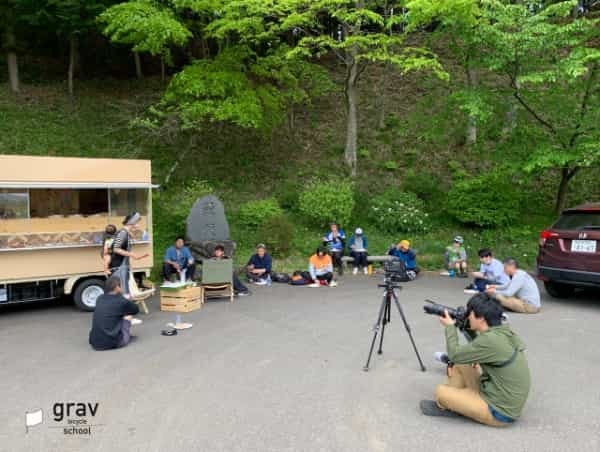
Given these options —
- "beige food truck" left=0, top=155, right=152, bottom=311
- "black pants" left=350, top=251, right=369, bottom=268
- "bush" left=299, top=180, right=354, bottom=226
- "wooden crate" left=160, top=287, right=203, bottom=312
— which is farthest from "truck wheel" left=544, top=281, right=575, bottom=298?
"beige food truck" left=0, top=155, right=152, bottom=311

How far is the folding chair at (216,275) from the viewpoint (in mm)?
9234

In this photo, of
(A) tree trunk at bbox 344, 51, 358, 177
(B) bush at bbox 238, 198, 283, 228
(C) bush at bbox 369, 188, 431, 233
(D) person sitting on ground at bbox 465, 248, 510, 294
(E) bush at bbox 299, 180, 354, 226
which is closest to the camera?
(D) person sitting on ground at bbox 465, 248, 510, 294

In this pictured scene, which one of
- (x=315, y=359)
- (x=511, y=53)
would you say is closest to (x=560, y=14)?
(x=511, y=53)

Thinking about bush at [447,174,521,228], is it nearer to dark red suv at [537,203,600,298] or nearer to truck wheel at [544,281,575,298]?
truck wheel at [544,281,575,298]

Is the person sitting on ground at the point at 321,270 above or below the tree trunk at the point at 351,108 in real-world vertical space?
below

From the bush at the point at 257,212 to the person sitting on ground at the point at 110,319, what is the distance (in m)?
7.90

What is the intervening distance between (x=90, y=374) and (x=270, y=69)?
13625 mm

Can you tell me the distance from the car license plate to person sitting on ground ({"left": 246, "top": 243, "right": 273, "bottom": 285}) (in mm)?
6082

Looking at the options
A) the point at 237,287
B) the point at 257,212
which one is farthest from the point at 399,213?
the point at 237,287

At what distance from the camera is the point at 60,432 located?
403 centimetres

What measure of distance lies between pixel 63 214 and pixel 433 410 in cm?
718

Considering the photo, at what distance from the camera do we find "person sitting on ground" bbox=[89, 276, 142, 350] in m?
6.16

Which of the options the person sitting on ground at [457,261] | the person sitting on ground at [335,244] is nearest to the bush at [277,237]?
the person sitting on ground at [335,244]

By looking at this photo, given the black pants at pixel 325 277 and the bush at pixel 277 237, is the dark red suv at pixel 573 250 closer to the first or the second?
the black pants at pixel 325 277
